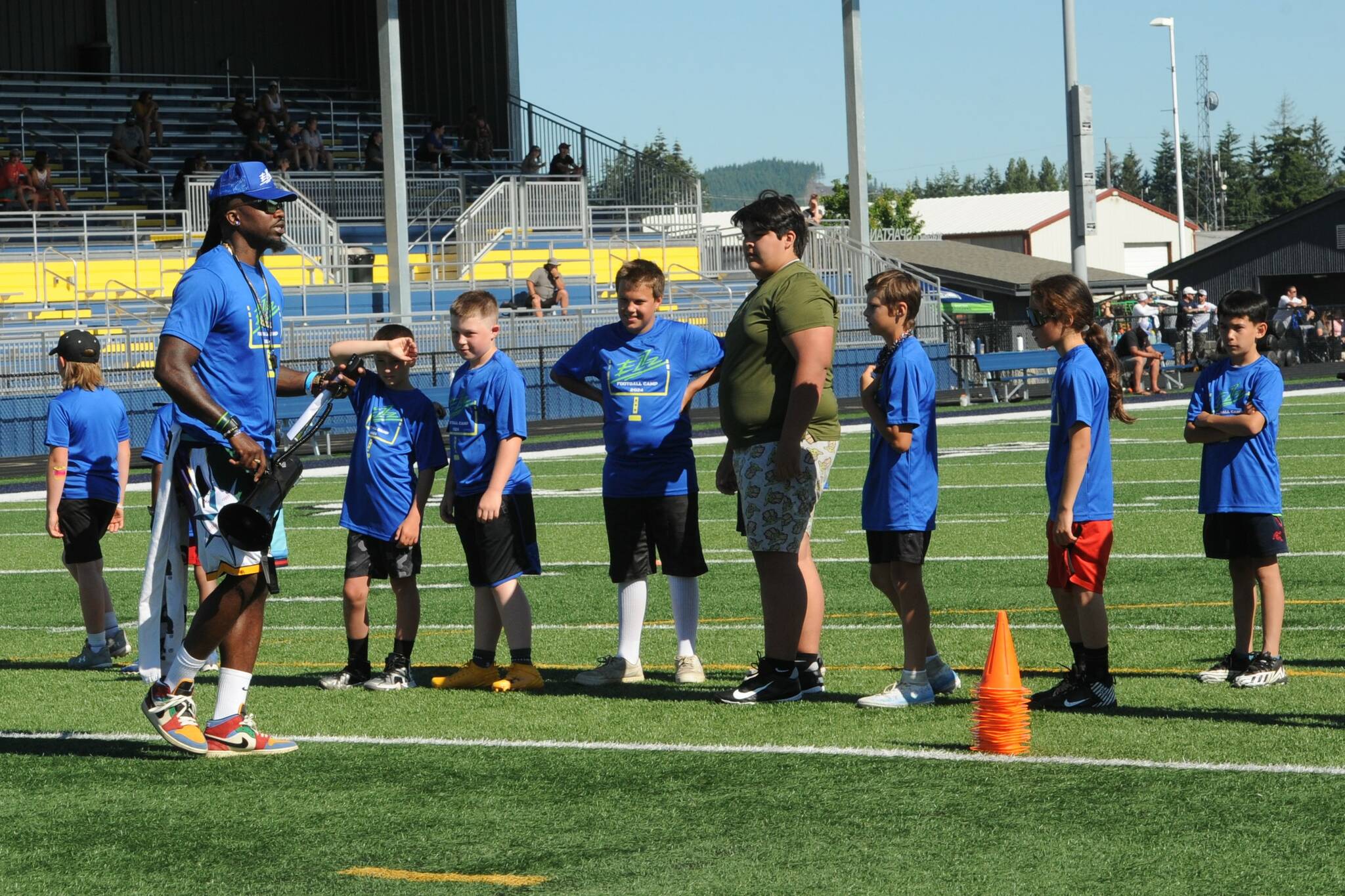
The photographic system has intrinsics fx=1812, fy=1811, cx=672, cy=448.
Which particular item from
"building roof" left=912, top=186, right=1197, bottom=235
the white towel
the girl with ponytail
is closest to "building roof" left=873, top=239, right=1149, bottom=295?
"building roof" left=912, top=186, right=1197, bottom=235

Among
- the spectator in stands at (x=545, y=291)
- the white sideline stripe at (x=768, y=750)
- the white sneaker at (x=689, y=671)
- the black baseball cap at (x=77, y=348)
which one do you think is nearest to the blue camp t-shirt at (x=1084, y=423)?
the white sideline stripe at (x=768, y=750)

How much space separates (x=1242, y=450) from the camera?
23.7ft

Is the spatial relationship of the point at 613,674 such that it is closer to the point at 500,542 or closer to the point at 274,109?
the point at 500,542

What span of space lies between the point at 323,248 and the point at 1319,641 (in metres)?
25.7

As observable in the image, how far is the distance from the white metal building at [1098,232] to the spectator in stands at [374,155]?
66.5m

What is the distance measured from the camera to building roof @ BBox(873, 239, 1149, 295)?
69688 mm

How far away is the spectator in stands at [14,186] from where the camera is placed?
31.5 meters

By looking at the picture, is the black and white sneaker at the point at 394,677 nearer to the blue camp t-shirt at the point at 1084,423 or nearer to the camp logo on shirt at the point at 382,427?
the camp logo on shirt at the point at 382,427

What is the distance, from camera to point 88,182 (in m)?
34.6

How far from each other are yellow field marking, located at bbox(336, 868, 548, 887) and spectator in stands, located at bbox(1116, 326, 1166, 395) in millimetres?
26368

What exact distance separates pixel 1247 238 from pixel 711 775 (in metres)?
54.3

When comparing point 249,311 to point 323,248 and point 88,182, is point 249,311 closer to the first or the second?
point 323,248

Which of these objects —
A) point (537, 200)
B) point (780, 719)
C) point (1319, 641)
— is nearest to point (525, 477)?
point (780, 719)

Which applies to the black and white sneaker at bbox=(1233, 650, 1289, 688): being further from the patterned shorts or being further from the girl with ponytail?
the patterned shorts
